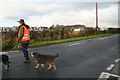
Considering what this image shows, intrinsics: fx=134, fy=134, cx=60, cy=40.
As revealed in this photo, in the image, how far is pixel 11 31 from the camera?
48.8 ft

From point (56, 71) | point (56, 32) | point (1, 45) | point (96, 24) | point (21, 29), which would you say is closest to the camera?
point (56, 71)

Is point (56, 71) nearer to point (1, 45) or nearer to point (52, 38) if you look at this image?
point (1, 45)

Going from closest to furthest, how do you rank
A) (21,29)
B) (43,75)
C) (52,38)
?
(43,75) → (21,29) → (52,38)

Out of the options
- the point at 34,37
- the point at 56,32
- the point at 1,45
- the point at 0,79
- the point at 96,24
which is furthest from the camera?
the point at 96,24

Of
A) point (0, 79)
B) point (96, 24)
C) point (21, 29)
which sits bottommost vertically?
point (0, 79)

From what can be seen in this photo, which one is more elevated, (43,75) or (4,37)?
(4,37)

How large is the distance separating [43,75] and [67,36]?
17.9m

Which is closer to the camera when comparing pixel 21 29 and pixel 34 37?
pixel 21 29

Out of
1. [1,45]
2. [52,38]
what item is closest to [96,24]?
[52,38]

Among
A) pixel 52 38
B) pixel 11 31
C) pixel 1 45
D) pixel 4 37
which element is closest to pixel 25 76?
pixel 1 45

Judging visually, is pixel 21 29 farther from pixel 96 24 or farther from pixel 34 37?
pixel 96 24

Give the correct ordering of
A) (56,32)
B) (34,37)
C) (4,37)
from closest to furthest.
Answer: (4,37) < (34,37) < (56,32)

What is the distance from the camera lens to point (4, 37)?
13570 millimetres

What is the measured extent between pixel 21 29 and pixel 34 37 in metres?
10.6
